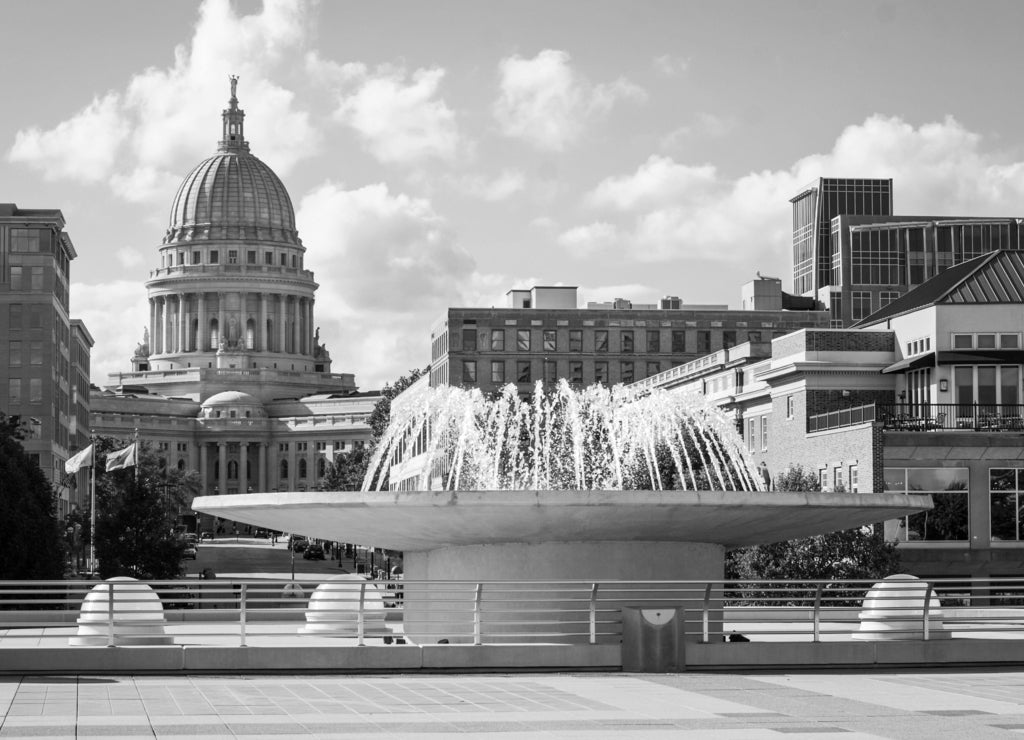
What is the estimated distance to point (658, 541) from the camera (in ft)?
105

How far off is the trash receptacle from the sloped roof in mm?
51398

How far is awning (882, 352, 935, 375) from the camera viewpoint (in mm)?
76438

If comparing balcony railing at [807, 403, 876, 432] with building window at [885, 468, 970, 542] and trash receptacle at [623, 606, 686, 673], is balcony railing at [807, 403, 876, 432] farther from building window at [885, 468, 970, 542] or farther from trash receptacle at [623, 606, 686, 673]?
trash receptacle at [623, 606, 686, 673]

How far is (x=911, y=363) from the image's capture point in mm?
77625

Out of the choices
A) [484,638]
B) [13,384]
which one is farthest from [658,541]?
[13,384]

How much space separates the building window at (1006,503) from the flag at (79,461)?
40.7 m

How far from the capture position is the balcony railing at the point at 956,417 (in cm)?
7438

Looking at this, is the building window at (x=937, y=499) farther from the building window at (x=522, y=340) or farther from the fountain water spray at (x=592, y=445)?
the building window at (x=522, y=340)

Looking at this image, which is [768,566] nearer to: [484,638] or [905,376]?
[905,376]

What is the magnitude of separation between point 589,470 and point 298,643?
1767 inches

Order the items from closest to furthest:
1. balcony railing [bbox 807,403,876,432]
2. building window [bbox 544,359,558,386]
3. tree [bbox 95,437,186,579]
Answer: balcony railing [bbox 807,403,876,432] → tree [bbox 95,437,186,579] → building window [bbox 544,359,558,386]

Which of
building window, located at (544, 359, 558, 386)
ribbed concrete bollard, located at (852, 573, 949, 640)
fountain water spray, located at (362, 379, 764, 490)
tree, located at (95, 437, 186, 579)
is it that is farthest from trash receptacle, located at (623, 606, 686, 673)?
building window, located at (544, 359, 558, 386)

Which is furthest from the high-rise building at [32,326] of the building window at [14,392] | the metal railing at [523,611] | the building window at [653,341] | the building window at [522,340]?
the metal railing at [523,611]

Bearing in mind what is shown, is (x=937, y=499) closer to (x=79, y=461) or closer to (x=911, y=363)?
(x=911, y=363)
